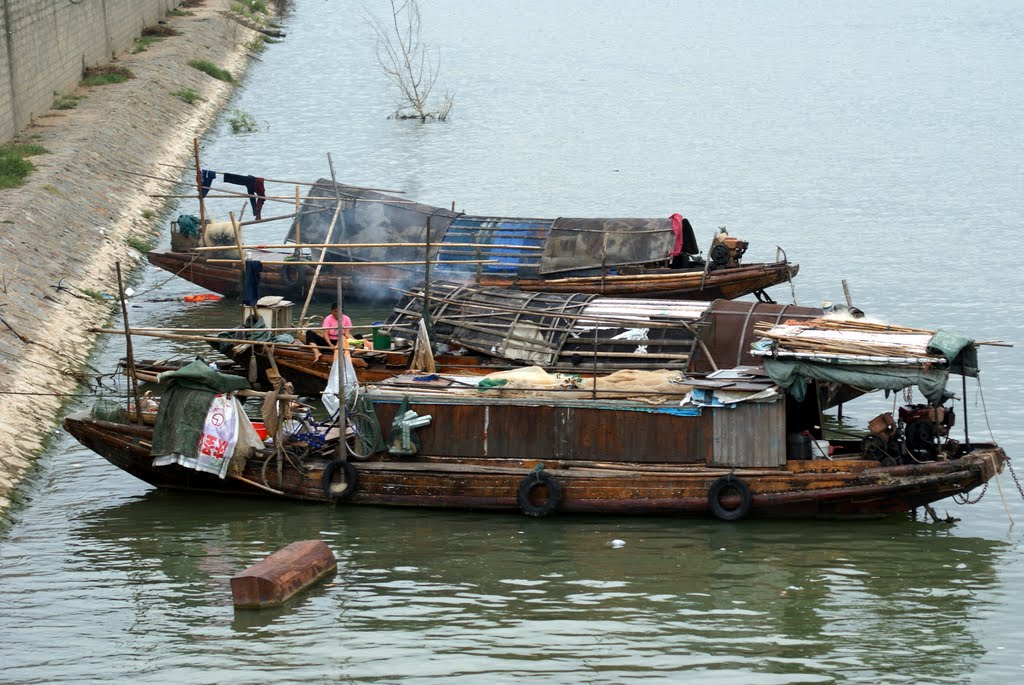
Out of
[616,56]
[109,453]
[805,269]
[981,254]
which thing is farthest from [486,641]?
[616,56]

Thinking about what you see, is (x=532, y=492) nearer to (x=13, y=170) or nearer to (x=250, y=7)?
(x=13, y=170)

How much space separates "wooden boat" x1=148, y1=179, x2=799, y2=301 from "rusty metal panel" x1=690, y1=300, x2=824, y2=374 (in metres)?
5.54

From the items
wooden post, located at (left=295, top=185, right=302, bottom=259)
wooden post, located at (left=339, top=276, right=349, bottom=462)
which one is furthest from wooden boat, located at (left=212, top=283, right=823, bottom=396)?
wooden post, located at (left=295, top=185, right=302, bottom=259)

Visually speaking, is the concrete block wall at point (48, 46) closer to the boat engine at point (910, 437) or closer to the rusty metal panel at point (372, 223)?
the rusty metal panel at point (372, 223)

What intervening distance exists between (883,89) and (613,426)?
39421mm

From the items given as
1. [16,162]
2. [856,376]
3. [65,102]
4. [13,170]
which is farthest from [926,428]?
[65,102]

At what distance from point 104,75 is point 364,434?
31395 millimetres

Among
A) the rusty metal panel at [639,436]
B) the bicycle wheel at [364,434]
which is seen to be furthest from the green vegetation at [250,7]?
the rusty metal panel at [639,436]

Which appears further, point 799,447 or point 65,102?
point 65,102

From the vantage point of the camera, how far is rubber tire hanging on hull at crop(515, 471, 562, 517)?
17984 millimetres

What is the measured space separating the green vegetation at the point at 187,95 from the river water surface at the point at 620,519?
2.32 meters

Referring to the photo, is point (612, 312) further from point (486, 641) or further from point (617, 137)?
point (617, 137)

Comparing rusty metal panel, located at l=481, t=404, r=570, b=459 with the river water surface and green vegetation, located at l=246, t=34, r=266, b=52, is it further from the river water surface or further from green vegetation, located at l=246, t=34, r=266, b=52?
green vegetation, located at l=246, t=34, r=266, b=52

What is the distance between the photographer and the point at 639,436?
1803 cm
